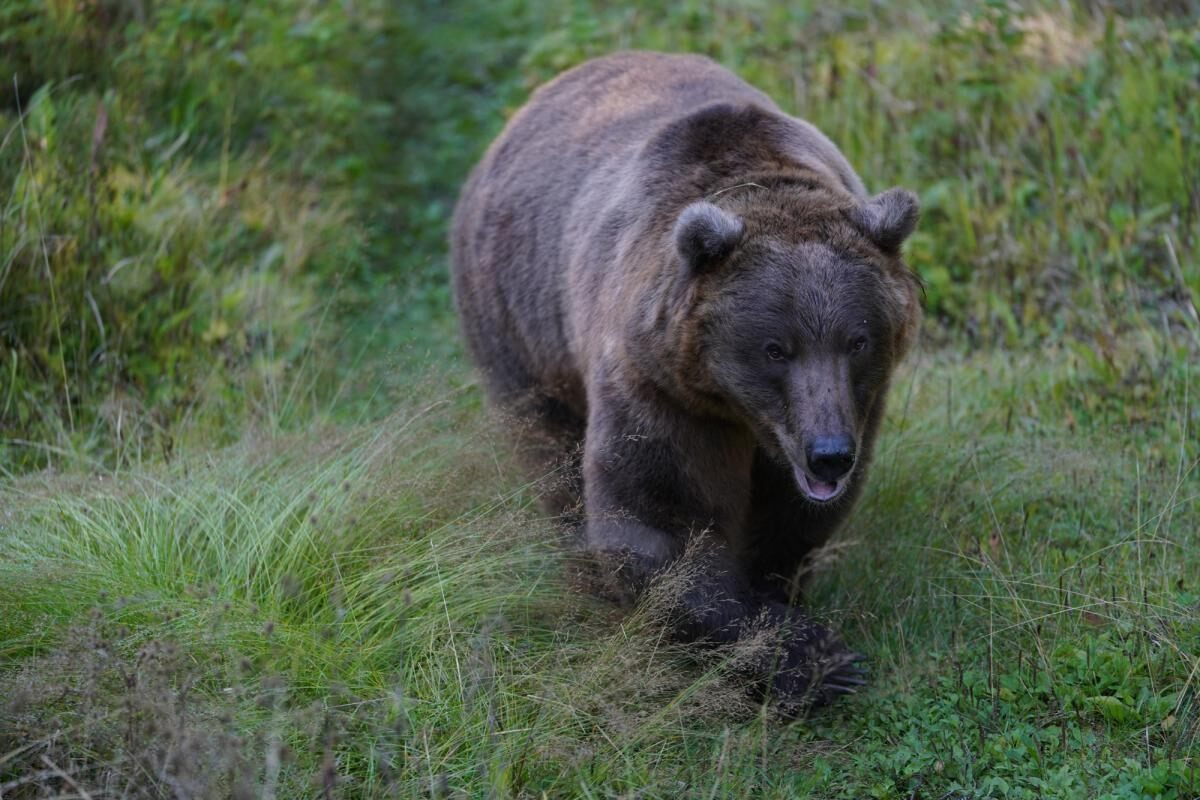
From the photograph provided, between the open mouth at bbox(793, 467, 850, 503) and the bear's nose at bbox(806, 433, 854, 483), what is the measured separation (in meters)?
0.08

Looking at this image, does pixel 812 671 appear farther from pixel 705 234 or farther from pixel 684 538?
pixel 705 234

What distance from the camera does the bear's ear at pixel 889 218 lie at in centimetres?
466

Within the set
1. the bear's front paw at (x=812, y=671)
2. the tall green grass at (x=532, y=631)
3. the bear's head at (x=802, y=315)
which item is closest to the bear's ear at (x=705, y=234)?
the bear's head at (x=802, y=315)

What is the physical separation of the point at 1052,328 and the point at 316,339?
12.4 feet

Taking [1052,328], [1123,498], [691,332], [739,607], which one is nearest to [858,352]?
[691,332]

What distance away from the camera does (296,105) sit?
9.48m

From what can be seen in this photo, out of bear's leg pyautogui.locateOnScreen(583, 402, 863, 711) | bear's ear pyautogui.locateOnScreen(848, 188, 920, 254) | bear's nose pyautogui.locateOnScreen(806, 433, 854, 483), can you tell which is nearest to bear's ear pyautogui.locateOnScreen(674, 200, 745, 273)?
bear's ear pyautogui.locateOnScreen(848, 188, 920, 254)

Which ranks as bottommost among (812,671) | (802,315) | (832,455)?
(812,671)

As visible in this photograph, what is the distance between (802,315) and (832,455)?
0.48m

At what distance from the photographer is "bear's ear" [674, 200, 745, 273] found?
447 cm

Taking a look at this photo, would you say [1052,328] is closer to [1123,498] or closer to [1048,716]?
[1123,498]

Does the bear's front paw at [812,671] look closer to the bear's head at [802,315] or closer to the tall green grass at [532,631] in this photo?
the tall green grass at [532,631]

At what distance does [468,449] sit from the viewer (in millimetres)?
5484

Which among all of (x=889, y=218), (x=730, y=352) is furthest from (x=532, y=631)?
(x=889, y=218)
